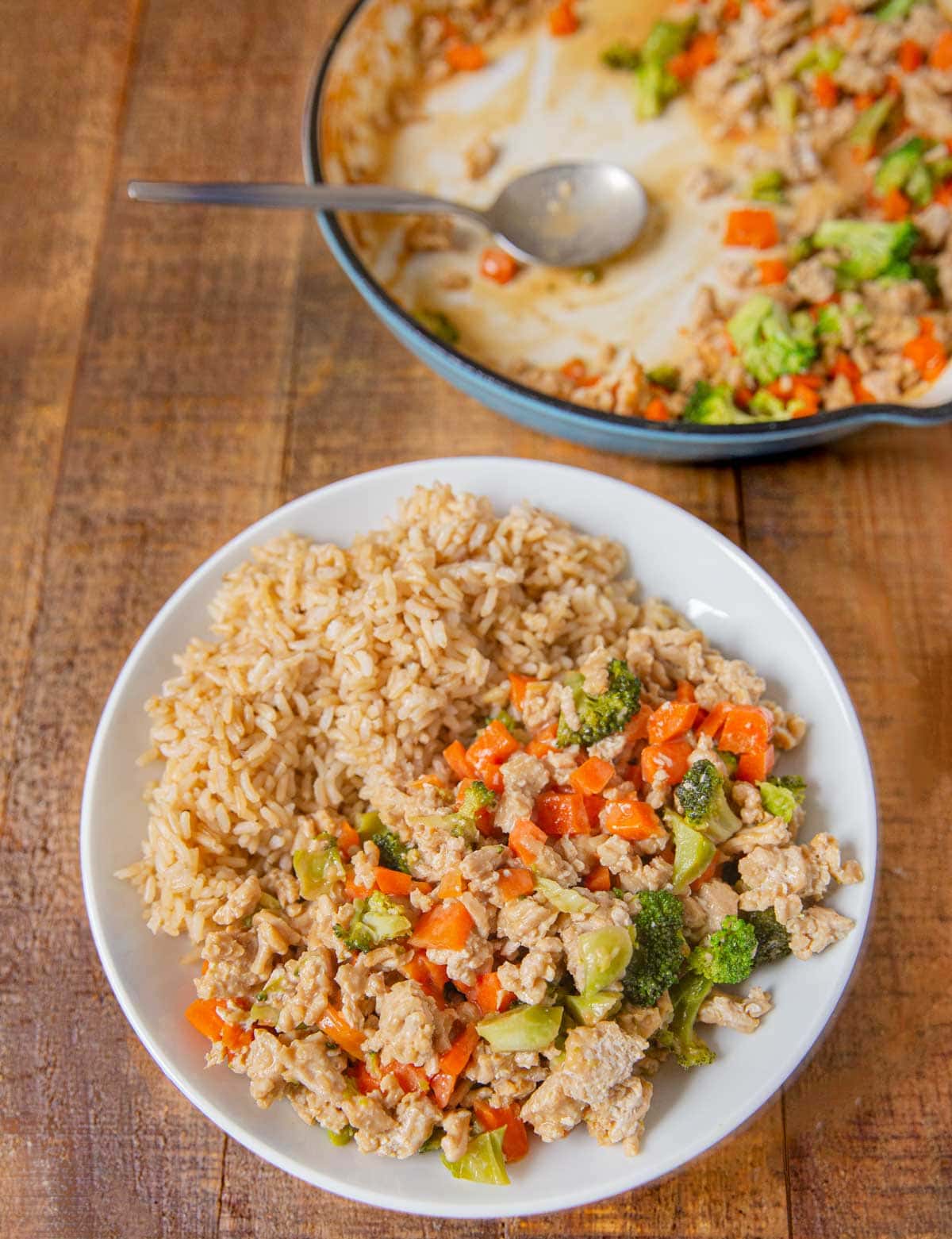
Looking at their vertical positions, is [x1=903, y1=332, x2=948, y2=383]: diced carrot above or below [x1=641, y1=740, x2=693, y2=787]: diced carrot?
above

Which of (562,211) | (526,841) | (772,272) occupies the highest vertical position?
(562,211)

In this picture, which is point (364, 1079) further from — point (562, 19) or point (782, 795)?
point (562, 19)

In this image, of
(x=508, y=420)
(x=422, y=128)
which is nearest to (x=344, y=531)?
(x=508, y=420)

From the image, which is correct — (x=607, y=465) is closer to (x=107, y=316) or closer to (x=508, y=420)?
(x=508, y=420)

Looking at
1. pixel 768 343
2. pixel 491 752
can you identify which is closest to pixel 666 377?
pixel 768 343

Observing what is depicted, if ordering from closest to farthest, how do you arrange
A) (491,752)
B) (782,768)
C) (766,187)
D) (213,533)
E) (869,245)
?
1. (491,752)
2. (782,768)
3. (213,533)
4. (869,245)
5. (766,187)

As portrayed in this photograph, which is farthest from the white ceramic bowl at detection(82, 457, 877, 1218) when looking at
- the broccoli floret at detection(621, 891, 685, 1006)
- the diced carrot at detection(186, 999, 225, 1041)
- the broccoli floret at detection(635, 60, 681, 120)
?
the broccoli floret at detection(635, 60, 681, 120)

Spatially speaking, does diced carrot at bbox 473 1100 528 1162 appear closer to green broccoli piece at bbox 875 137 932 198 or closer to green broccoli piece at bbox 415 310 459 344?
green broccoli piece at bbox 415 310 459 344
